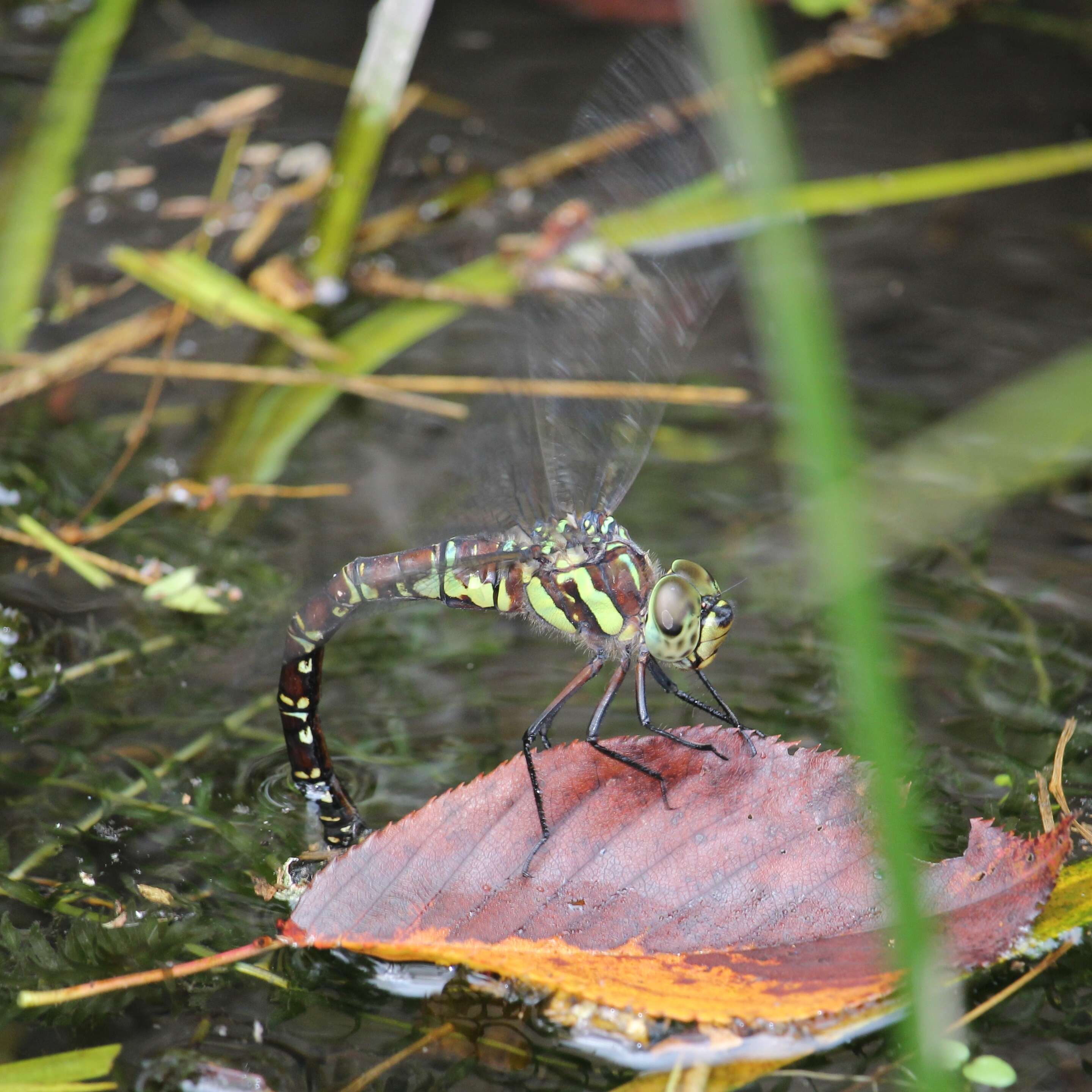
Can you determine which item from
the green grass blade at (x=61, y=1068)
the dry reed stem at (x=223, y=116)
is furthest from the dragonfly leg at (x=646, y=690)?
the dry reed stem at (x=223, y=116)

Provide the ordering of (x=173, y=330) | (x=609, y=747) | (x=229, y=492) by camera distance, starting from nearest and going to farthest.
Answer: (x=609, y=747)
(x=229, y=492)
(x=173, y=330)

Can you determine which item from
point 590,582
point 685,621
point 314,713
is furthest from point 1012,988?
point 314,713

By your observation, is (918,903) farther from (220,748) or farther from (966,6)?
(966,6)

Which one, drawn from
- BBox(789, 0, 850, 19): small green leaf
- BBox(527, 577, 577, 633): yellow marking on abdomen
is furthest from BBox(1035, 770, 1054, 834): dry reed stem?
BBox(789, 0, 850, 19): small green leaf

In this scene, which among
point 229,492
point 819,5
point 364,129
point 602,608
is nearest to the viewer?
point 602,608

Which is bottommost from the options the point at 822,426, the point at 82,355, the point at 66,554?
the point at 66,554

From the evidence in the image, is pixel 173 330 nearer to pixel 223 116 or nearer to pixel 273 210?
pixel 273 210

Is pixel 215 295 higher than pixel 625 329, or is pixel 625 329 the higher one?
pixel 625 329

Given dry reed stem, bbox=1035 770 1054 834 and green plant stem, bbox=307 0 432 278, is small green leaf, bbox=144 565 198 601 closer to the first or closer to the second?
green plant stem, bbox=307 0 432 278
